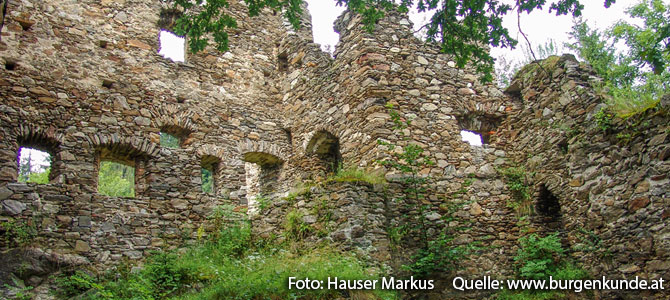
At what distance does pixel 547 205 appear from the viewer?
8.54m

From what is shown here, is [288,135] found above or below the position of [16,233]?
above

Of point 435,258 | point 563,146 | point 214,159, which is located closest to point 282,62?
point 214,159

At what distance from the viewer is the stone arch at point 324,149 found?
1022 centimetres

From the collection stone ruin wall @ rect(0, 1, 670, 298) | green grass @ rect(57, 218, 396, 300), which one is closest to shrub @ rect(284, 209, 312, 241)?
stone ruin wall @ rect(0, 1, 670, 298)

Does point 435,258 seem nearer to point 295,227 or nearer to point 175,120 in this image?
point 295,227

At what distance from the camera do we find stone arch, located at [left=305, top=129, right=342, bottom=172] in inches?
402

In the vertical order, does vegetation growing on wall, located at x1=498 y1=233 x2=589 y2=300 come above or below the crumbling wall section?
below

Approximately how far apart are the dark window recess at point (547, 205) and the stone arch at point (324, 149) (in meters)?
3.83

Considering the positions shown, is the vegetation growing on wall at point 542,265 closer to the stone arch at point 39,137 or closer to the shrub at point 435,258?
the shrub at point 435,258

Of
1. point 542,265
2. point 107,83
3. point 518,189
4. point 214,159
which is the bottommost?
point 542,265

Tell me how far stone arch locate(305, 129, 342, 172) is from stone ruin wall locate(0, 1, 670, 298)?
4 centimetres

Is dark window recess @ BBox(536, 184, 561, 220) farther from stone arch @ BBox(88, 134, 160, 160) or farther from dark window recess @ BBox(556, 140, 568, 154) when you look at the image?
stone arch @ BBox(88, 134, 160, 160)

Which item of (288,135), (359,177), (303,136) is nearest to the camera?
(359,177)

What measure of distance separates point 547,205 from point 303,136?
15.8 ft
